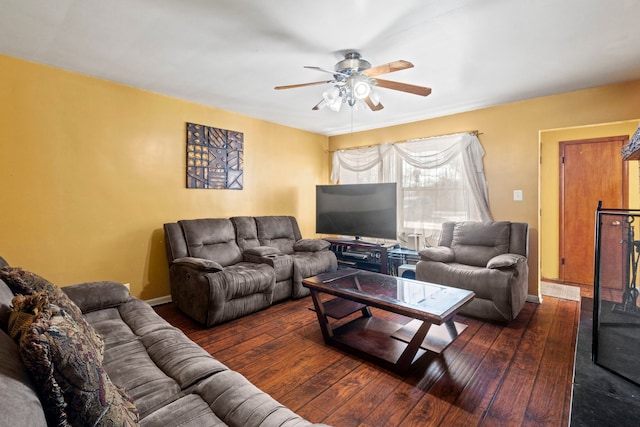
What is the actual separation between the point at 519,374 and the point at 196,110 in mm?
4079

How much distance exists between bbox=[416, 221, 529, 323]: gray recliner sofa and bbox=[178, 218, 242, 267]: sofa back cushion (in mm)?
2223

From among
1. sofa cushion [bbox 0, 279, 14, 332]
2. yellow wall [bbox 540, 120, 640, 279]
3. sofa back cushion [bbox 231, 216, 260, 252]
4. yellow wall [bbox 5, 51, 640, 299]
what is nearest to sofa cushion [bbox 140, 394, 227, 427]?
sofa cushion [bbox 0, 279, 14, 332]

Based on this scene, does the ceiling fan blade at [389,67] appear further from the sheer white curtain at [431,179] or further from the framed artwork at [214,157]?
the framed artwork at [214,157]

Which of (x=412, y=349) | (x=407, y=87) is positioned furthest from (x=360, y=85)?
(x=412, y=349)

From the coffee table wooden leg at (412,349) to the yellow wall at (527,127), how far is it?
233cm

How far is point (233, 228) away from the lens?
383 cm

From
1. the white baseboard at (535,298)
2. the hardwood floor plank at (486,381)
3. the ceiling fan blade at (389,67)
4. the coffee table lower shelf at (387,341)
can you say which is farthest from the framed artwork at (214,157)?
the white baseboard at (535,298)

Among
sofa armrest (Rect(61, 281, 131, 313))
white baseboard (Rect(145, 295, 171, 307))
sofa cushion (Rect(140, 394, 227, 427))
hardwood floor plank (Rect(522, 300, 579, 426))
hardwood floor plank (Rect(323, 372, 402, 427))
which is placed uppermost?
sofa armrest (Rect(61, 281, 131, 313))

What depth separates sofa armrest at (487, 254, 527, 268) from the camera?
9.39ft

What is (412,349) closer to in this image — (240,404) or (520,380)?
(520,380)

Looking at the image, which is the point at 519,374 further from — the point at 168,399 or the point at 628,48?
the point at 628,48

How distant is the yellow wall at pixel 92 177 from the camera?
259 centimetres

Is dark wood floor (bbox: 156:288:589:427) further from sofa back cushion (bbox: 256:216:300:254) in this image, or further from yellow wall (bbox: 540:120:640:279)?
yellow wall (bbox: 540:120:640:279)

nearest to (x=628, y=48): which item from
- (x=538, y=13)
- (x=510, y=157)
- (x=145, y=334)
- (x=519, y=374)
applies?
(x=538, y=13)
